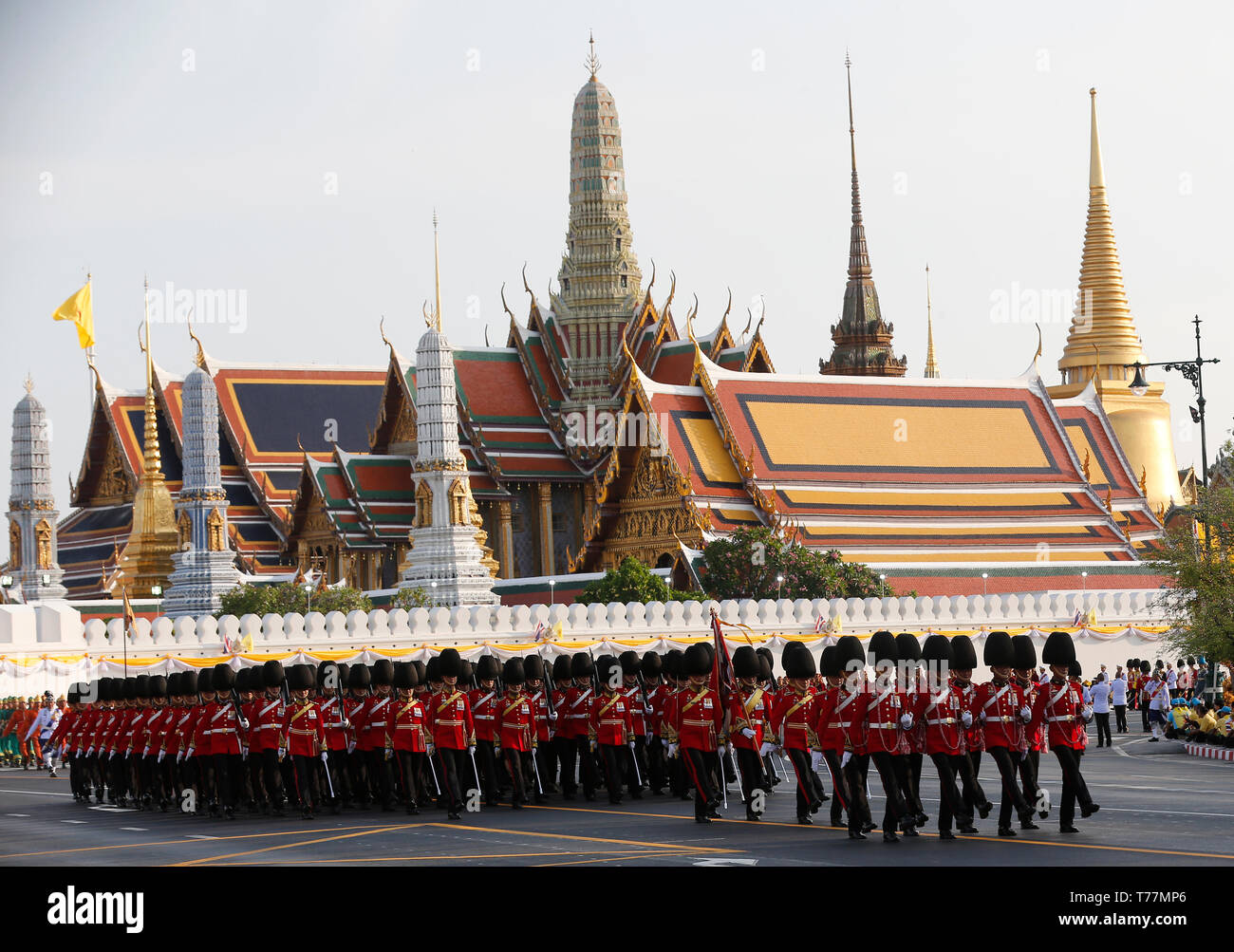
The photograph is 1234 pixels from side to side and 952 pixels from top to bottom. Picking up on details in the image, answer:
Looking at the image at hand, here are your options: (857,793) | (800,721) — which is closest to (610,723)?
(800,721)

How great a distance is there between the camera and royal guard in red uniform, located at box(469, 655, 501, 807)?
20.5 meters

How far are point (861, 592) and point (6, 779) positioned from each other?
18.5 metres

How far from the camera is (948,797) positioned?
1571 centimetres

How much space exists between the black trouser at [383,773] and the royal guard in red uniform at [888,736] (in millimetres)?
6260

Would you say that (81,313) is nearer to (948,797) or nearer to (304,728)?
(304,728)

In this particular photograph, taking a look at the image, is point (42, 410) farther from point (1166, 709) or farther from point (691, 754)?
point (691, 754)

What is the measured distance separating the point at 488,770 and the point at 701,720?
3397 mm

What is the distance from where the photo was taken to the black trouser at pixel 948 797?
51.2 feet

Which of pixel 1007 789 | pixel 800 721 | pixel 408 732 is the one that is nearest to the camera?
pixel 1007 789

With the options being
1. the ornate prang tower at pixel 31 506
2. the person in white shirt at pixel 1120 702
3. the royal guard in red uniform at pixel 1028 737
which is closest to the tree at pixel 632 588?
the person in white shirt at pixel 1120 702

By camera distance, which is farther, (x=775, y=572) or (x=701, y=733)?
(x=775, y=572)

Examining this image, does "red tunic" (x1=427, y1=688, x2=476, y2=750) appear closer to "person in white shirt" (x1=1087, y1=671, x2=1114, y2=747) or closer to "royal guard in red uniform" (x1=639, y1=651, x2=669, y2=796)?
"royal guard in red uniform" (x1=639, y1=651, x2=669, y2=796)

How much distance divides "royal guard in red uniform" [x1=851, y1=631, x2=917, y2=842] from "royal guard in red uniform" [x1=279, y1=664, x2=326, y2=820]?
6379 millimetres

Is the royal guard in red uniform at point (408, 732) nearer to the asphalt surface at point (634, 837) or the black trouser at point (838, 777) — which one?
the asphalt surface at point (634, 837)
